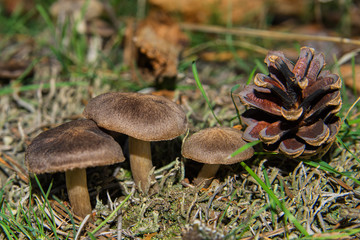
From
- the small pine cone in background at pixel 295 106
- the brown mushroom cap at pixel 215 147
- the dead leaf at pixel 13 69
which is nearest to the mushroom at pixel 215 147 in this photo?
the brown mushroom cap at pixel 215 147

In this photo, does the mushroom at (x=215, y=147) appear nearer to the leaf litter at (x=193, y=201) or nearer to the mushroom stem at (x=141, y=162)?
the leaf litter at (x=193, y=201)

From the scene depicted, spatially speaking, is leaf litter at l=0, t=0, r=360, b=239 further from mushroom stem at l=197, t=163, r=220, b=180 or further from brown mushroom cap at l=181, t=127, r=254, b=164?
brown mushroom cap at l=181, t=127, r=254, b=164

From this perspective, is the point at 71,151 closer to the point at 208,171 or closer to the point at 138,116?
the point at 138,116

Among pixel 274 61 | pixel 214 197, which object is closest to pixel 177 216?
pixel 214 197

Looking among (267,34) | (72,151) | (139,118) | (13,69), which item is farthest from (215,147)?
(13,69)

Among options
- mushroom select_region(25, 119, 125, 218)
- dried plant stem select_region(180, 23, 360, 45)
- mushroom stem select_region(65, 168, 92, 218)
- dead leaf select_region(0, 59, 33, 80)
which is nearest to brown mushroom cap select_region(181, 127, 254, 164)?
mushroom select_region(25, 119, 125, 218)

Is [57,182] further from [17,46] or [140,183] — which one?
[17,46]
